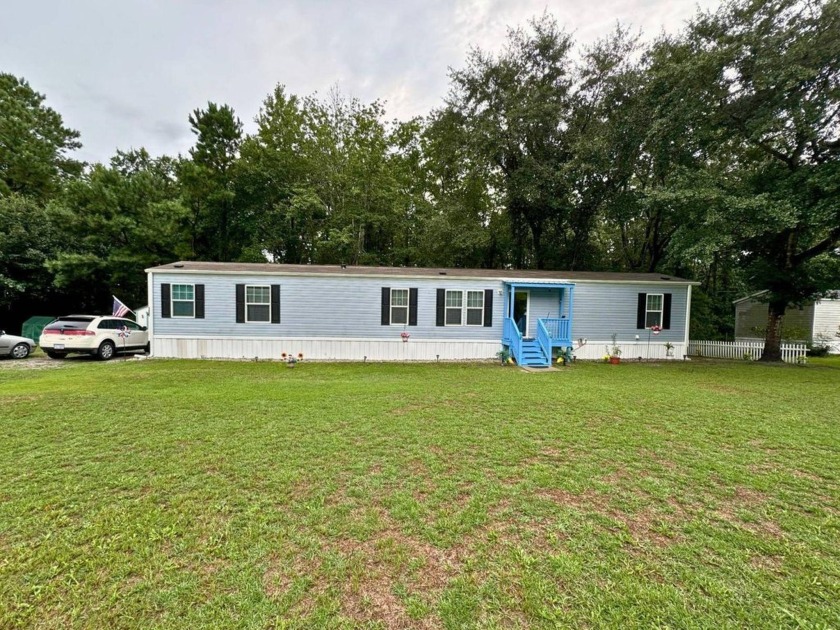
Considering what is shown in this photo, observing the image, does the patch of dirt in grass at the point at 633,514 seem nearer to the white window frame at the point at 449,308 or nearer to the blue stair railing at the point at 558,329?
the blue stair railing at the point at 558,329

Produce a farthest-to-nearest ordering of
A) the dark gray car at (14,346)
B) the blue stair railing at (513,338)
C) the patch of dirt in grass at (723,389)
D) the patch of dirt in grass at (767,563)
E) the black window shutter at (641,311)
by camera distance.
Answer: the black window shutter at (641,311) → the blue stair railing at (513,338) → the dark gray car at (14,346) → the patch of dirt in grass at (723,389) → the patch of dirt in grass at (767,563)

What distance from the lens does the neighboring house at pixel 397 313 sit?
11227 millimetres

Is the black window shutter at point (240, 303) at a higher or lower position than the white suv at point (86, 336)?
higher

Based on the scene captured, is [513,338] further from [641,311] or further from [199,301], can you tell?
[199,301]

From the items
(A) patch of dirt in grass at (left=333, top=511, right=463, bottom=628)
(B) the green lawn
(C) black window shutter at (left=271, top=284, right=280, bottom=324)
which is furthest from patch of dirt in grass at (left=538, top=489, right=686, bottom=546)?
(C) black window shutter at (left=271, top=284, right=280, bottom=324)

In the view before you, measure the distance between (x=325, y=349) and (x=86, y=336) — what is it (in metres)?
7.00

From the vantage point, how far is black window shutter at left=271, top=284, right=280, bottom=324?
450 inches

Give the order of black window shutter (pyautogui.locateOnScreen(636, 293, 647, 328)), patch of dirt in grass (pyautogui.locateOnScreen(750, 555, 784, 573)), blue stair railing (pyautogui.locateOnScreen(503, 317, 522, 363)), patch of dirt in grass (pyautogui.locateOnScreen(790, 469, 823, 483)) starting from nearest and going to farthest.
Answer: patch of dirt in grass (pyautogui.locateOnScreen(750, 555, 784, 573))
patch of dirt in grass (pyautogui.locateOnScreen(790, 469, 823, 483))
blue stair railing (pyautogui.locateOnScreen(503, 317, 522, 363))
black window shutter (pyautogui.locateOnScreen(636, 293, 647, 328))

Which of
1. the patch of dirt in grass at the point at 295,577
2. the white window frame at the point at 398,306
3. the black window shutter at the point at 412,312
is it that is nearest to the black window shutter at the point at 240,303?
the white window frame at the point at 398,306

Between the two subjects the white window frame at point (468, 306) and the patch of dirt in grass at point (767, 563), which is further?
the white window frame at point (468, 306)

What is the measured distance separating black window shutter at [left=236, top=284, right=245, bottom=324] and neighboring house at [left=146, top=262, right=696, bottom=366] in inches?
1.3

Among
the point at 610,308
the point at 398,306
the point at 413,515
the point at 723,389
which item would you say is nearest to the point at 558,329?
the point at 610,308

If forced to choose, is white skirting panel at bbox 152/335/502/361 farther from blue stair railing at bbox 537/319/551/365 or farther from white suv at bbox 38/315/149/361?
blue stair railing at bbox 537/319/551/365

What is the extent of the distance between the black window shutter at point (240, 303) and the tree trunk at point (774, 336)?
61.8ft
